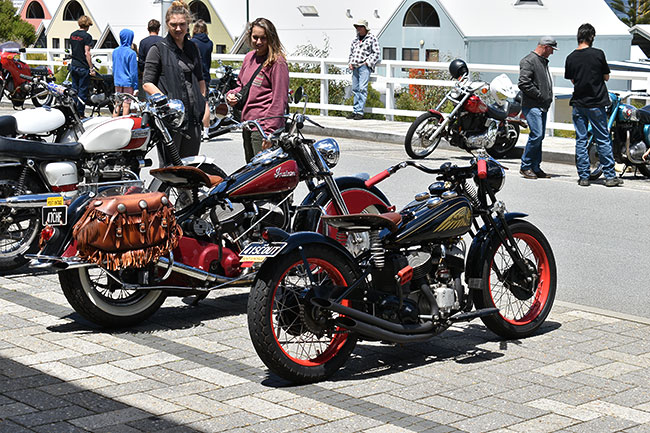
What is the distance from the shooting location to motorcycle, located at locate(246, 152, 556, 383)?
5766 millimetres

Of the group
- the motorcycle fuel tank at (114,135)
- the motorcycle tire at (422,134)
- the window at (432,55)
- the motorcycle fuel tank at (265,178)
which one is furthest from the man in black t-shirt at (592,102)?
the window at (432,55)

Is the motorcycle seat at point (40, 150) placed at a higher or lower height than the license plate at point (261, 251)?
higher

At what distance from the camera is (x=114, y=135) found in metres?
8.30

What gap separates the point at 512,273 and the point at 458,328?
0.56 metres

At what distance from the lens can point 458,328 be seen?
7.14 meters

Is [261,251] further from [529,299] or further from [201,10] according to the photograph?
[201,10]

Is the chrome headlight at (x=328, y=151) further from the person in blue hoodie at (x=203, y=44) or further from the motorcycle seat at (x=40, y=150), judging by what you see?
the person in blue hoodie at (x=203, y=44)

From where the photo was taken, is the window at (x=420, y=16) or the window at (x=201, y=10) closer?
the window at (x=420, y=16)

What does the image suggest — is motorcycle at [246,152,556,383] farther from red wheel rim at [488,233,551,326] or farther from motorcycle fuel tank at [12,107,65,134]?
motorcycle fuel tank at [12,107,65,134]

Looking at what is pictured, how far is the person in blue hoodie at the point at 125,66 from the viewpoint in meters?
18.1

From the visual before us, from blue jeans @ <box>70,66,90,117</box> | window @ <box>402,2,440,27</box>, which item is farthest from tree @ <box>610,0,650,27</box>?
blue jeans @ <box>70,66,90,117</box>

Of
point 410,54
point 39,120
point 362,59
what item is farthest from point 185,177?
point 410,54

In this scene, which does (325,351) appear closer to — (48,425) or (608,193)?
(48,425)

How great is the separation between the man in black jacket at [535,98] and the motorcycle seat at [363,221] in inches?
354
